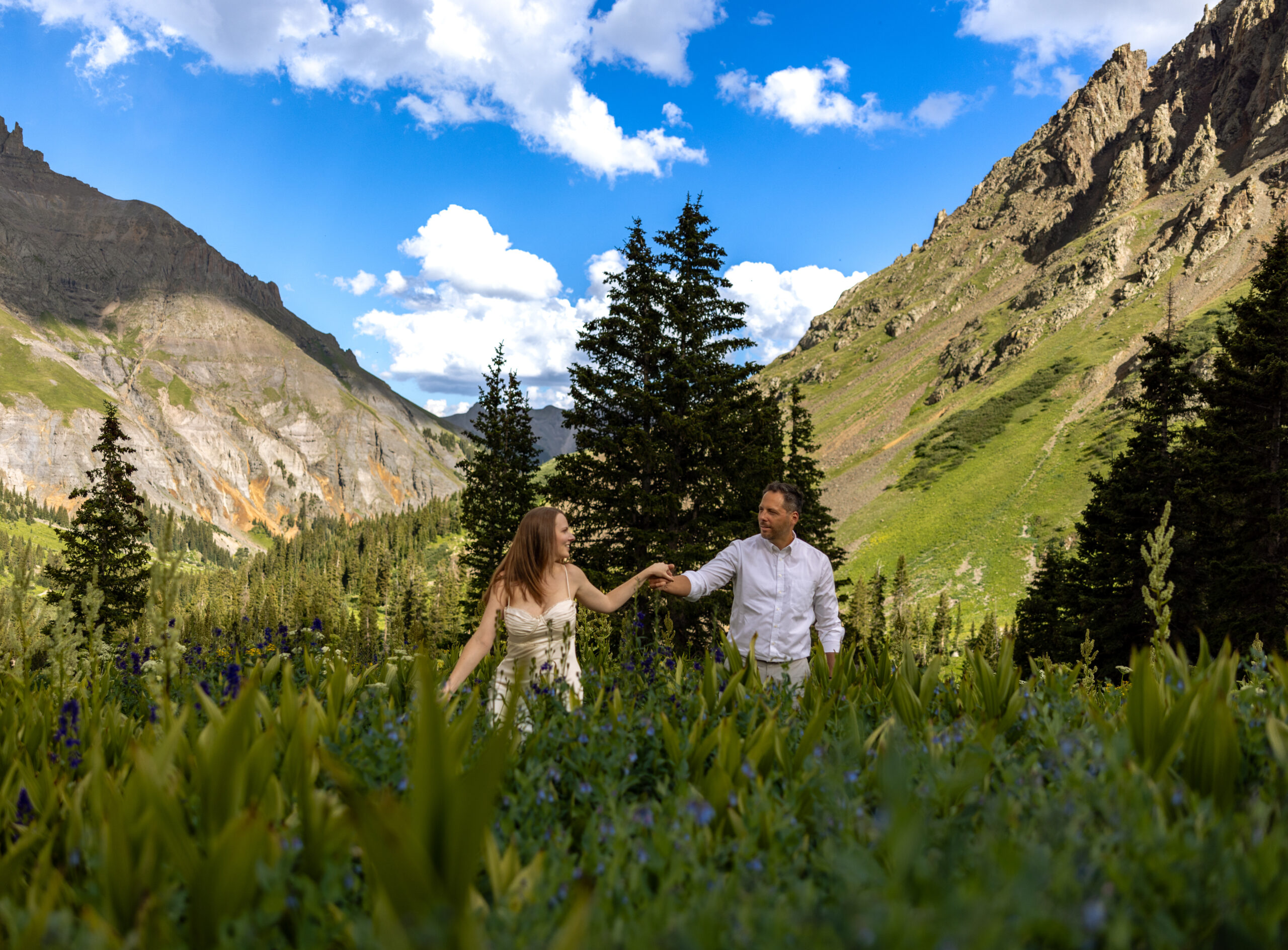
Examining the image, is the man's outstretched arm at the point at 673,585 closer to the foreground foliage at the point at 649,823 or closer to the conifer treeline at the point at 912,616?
the foreground foliage at the point at 649,823

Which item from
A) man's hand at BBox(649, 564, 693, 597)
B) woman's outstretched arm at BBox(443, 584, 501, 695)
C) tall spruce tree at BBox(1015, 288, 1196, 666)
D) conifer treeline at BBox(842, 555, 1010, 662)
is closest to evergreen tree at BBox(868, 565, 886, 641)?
conifer treeline at BBox(842, 555, 1010, 662)

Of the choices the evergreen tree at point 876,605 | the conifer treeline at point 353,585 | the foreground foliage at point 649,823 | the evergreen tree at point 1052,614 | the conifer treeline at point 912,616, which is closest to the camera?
the foreground foliage at point 649,823

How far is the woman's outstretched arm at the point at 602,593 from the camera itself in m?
4.97

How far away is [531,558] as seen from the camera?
4770 mm

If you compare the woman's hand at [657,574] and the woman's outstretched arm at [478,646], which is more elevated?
the woman's hand at [657,574]

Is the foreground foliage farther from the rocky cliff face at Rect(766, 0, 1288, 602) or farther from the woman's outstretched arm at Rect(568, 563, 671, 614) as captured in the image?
the rocky cliff face at Rect(766, 0, 1288, 602)

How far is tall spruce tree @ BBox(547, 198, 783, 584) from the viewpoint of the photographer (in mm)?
20922

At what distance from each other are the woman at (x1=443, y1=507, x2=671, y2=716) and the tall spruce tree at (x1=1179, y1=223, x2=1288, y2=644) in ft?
73.0

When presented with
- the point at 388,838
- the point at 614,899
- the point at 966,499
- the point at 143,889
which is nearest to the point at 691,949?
the point at 388,838

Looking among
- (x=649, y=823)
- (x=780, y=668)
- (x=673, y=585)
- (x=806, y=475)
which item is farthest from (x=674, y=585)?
(x=806, y=475)

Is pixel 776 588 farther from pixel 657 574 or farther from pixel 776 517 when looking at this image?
pixel 657 574

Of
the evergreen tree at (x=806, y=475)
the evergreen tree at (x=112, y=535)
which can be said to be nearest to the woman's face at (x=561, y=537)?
the evergreen tree at (x=806, y=475)

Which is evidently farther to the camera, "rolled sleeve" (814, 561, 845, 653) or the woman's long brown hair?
"rolled sleeve" (814, 561, 845, 653)

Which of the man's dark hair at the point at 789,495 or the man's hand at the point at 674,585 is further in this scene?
the man's dark hair at the point at 789,495
